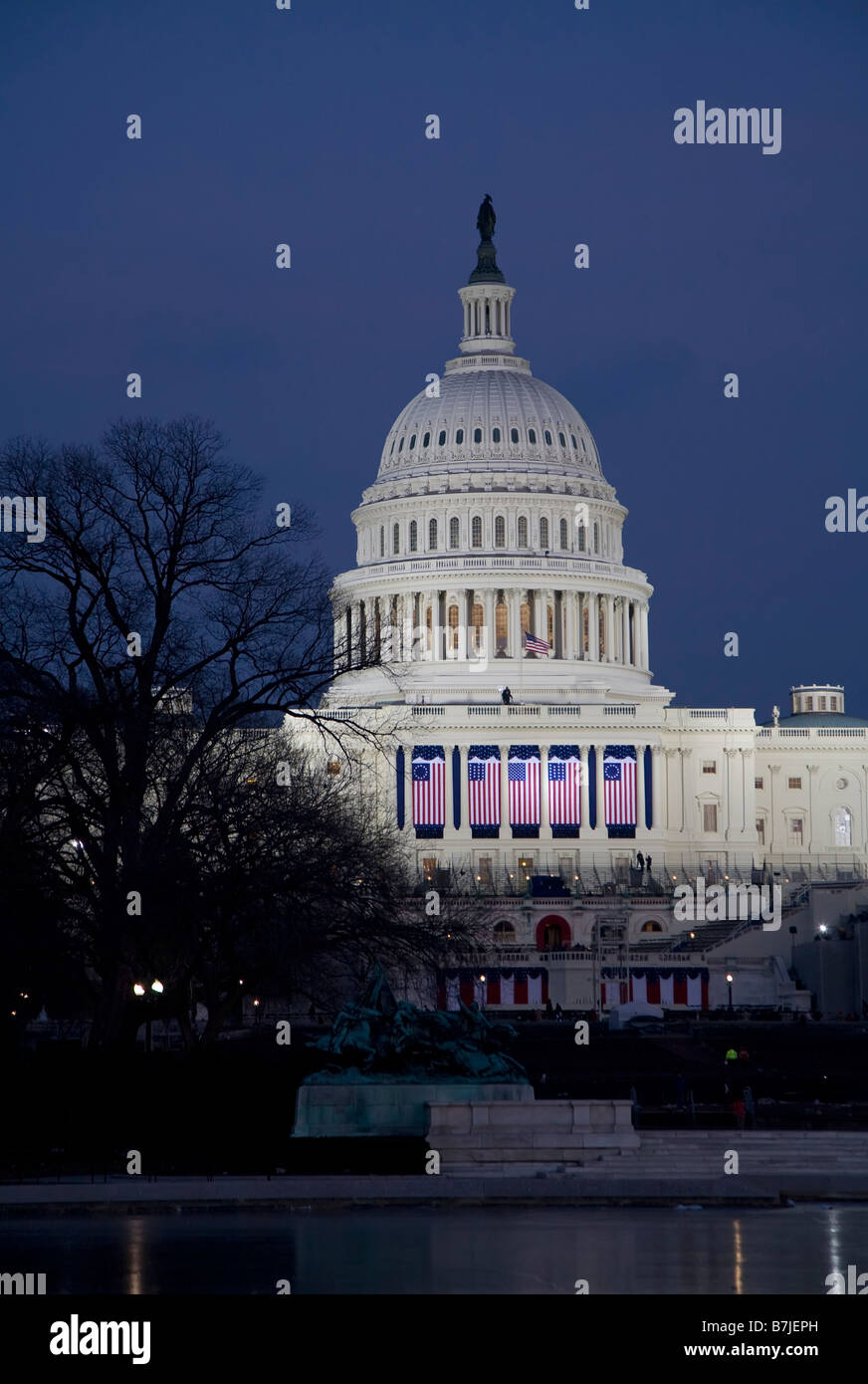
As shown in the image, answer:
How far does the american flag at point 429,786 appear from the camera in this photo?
142 meters

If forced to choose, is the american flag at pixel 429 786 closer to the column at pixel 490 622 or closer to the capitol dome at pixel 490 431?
the column at pixel 490 622

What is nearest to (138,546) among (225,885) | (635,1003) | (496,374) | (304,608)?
(304,608)

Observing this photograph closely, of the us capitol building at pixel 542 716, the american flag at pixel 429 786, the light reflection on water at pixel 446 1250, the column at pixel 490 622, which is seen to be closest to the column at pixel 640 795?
the us capitol building at pixel 542 716

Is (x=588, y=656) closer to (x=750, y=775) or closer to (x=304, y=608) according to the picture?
(x=750, y=775)

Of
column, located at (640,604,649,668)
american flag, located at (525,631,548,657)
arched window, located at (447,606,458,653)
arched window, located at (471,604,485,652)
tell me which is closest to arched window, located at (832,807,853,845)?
column, located at (640,604,649,668)

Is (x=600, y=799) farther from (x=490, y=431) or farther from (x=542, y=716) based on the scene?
(x=490, y=431)

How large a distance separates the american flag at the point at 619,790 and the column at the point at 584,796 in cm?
103

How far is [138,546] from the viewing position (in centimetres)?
5172

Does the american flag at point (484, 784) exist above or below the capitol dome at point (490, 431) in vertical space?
below

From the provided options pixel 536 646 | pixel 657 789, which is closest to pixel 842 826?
pixel 657 789

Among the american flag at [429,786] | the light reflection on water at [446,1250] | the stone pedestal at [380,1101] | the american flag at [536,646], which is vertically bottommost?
the light reflection on water at [446,1250]

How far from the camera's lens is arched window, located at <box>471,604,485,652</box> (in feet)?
508

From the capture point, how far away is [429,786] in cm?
14250

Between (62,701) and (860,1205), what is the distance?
62.4ft
